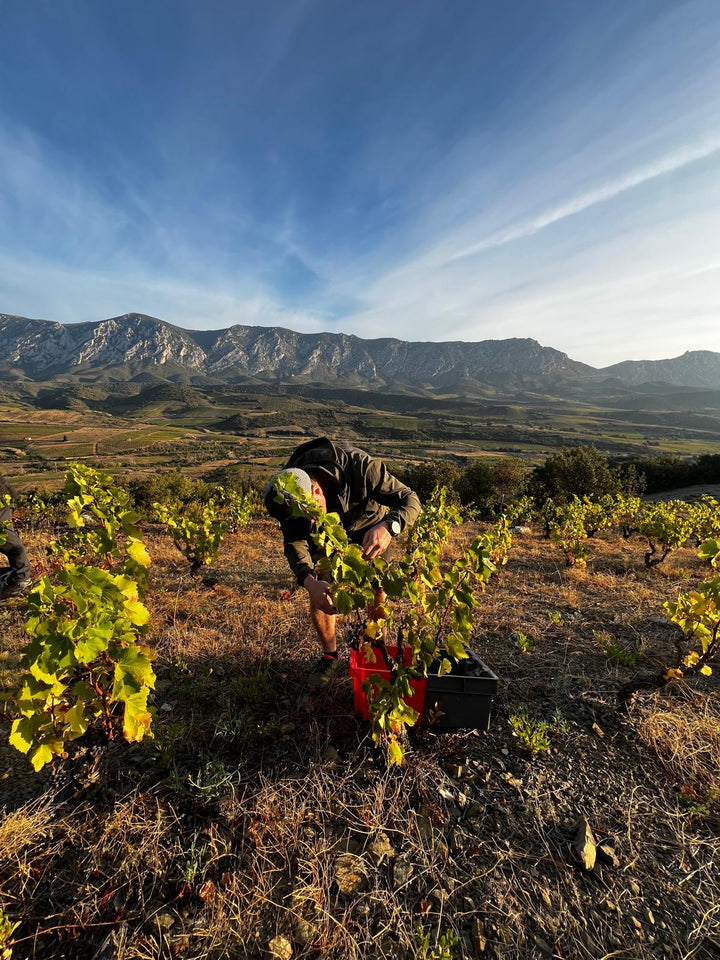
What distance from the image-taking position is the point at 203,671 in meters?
4.41

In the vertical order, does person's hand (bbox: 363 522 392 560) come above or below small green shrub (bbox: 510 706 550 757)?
above

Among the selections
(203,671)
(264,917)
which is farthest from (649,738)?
(203,671)

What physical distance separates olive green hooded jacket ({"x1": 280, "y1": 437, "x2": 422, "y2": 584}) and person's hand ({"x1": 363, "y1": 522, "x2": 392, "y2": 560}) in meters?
0.24

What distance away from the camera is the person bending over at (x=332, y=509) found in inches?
147

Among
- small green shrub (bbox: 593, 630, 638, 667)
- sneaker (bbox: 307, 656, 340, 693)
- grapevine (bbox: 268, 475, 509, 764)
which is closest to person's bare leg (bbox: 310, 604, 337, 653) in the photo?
sneaker (bbox: 307, 656, 340, 693)

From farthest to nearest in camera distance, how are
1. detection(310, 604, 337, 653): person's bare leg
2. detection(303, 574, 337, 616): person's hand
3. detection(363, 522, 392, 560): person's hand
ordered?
1. detection(310, 604, 337, 653): person's bare leg
2. detection(363, 522, 392, 560): person's hand
3. detection(303, 574, 337, 616): person's hand

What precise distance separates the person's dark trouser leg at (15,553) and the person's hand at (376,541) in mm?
6172

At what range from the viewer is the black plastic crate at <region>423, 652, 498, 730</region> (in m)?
3.32

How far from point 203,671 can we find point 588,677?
14.2 ft

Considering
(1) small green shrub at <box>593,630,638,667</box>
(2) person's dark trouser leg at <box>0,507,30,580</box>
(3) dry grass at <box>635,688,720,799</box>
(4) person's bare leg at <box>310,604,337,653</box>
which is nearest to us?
(3) dry grass at <box>635,688,720,799</box>

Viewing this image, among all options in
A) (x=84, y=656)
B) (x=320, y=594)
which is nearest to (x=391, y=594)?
(x=320, y=594)

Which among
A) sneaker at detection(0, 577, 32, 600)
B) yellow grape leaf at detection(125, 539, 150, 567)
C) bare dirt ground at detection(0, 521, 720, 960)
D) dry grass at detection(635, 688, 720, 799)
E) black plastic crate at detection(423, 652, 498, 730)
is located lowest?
sneaker at detection(0, 577, 32, 600)

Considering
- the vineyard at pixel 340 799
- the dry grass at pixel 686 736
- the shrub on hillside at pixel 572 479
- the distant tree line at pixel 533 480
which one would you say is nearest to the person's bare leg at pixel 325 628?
the vineyard at pixel 340 799

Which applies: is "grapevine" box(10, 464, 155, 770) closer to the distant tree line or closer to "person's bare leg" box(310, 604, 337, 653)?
"person's bare leg" box(310, 604, 337, 653)
